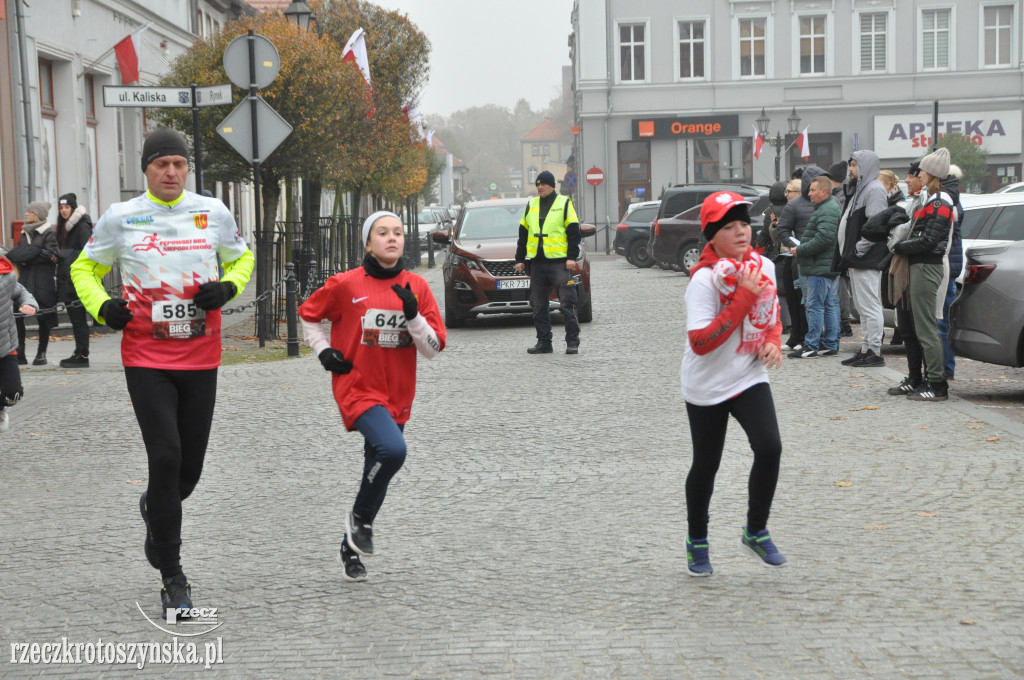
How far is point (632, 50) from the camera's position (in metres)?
51.9

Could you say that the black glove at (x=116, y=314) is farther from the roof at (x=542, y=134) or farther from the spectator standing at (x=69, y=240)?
the roof at (x=542, y=134)

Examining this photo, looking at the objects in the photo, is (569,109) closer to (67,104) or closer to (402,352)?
(67,104)

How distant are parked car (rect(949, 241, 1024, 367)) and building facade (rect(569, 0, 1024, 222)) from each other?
40201mm

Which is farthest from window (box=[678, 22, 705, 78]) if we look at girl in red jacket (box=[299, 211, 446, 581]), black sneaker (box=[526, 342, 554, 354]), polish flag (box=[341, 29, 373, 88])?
girl in red jacket (box=[299, 211, 446, 581])

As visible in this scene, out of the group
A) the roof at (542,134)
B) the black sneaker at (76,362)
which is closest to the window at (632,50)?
the black sneaker at (76,362)

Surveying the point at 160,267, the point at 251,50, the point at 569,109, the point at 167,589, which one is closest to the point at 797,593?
the point at 167,589

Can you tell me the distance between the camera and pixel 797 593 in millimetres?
5160

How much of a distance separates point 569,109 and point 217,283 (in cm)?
13051

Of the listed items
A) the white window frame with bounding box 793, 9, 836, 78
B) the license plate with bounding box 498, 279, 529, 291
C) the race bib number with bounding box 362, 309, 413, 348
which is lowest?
the license plate with bounding box 498, 279, 529, 291

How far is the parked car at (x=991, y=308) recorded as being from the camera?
10.0 m

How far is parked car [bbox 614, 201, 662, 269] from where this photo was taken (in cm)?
3488

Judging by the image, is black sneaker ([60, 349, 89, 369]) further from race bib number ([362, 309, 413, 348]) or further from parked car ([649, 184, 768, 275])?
parked car ([649, 184, 768, 275])

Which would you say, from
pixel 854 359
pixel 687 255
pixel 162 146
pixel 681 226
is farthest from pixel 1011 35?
pixel 162 146

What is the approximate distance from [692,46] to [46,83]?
3357 cm
